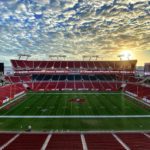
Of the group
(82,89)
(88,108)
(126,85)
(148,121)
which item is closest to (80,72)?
(82,89)

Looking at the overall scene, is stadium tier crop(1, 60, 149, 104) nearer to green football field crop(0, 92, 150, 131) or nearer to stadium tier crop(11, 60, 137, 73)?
stadium tier crop(11, 60, 137, 73)

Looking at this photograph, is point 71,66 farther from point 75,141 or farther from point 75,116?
point 75,141

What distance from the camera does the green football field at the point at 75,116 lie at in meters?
33.9

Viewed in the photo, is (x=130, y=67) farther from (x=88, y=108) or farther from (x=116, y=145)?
(x=116, y=145)

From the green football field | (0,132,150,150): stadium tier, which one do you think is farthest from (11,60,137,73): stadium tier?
(0,132,150,150): stadium tier

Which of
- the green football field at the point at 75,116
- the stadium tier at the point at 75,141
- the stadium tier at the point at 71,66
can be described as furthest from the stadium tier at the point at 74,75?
the stadium tier at the point at 75,141

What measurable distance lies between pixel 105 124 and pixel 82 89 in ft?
145

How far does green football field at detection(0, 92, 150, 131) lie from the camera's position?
33.9 metres

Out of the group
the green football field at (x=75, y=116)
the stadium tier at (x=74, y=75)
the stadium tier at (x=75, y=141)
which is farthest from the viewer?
the stadium tier at (x=74, y=75)

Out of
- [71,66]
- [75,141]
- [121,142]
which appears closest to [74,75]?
[71,66]

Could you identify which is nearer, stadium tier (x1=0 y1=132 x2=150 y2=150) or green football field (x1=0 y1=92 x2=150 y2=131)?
stadium tier (x1=0 y1=132 x2=150 y2=150)

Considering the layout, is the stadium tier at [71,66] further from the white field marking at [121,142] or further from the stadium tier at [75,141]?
the white field marking at [121,142]

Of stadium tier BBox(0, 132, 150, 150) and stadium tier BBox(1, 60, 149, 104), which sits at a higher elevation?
stadium tier BBox(1, 60, 149, 104)

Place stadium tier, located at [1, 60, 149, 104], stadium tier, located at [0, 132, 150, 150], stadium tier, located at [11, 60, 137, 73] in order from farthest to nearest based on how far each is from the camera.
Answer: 1. stadium tier, located at [11, 60, 137, 73]
2. stadium tier, located at [1, 60, 149, 104]
3. stadium tier, located at [0, 132, 150, 150]
